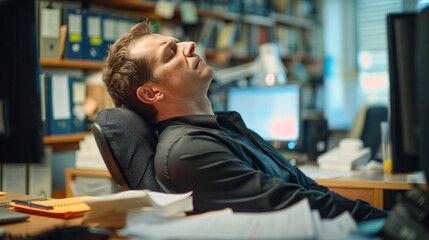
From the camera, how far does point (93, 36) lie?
3.23 metres

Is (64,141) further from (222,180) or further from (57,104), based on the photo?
(222,180)

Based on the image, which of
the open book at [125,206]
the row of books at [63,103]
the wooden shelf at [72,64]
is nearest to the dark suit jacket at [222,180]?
the open book at [125,206]

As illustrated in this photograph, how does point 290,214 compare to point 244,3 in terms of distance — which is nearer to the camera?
point 290,214

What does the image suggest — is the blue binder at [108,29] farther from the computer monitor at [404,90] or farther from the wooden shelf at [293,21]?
the computer monitor at [404,90]

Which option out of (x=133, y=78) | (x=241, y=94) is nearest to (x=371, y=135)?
(x=241, y=94)

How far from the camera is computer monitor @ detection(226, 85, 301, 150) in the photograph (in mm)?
2953

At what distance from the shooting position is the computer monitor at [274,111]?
2.95 meters

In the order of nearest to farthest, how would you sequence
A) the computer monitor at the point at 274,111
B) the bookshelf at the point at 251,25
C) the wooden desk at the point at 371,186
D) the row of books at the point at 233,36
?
1. the wooden desk at the point at 371,186
2. the computer monitor at the point at 274,111
3. the bookshelf at the point at 251,25
4. the row of books at the point at 233,36

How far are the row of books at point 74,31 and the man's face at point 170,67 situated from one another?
1434 mm

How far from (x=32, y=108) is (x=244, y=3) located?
368 cm

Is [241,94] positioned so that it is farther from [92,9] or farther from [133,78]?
[133,78]

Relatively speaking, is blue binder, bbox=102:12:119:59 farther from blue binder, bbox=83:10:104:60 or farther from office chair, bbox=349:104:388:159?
office chair, bbox=349:104:388:159

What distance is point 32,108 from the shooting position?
3.61ft

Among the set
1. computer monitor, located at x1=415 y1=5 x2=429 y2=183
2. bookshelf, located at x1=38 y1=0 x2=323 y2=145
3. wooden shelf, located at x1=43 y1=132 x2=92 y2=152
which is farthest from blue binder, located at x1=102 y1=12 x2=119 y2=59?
computer monitor, located at x1=415 y1=5 x2=429 y2=183
